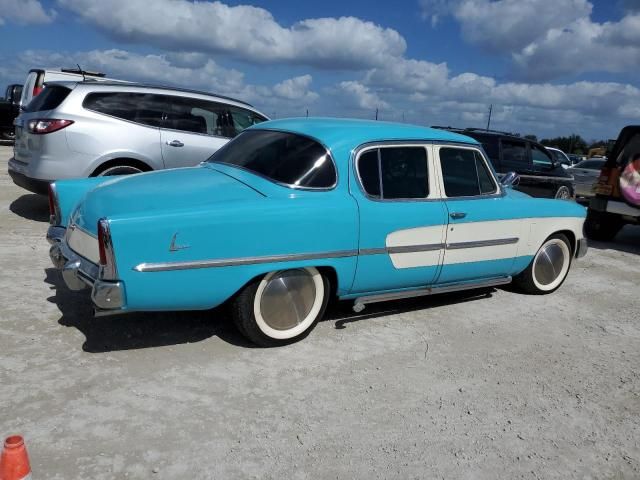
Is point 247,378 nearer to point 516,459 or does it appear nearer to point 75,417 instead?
point 75,417

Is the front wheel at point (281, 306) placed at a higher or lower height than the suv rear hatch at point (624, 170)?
lower

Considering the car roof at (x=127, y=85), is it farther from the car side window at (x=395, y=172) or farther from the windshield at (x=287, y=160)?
the car side window at (x=395, y=172)

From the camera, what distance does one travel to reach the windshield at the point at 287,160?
398 centimetres

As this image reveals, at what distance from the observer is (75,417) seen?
2906 millimetres

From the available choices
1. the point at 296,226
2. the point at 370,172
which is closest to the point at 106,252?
the point at 296,226

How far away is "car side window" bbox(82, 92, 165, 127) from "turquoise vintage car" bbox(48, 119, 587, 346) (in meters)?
2.65

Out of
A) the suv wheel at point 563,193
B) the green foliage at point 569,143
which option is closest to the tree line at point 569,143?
the green foliage at point 569,143

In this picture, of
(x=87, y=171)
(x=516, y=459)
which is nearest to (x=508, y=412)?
(x=516, y=459)

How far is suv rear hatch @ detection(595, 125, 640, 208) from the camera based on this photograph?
26.9 ft

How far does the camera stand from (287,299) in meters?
3.87

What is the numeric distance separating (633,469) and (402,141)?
104 inches

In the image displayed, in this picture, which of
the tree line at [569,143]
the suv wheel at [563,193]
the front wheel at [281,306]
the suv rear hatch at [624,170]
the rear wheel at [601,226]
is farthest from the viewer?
the tree line at [569,143]

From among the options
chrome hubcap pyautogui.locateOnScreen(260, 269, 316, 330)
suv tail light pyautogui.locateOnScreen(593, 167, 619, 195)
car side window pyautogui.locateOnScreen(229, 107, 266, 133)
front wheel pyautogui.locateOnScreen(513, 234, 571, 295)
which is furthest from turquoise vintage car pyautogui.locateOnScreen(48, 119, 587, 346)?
suv tail light pyautogui.locateOnScreen(593, 167, 619, 195)

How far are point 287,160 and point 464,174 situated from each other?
5.30 feet
